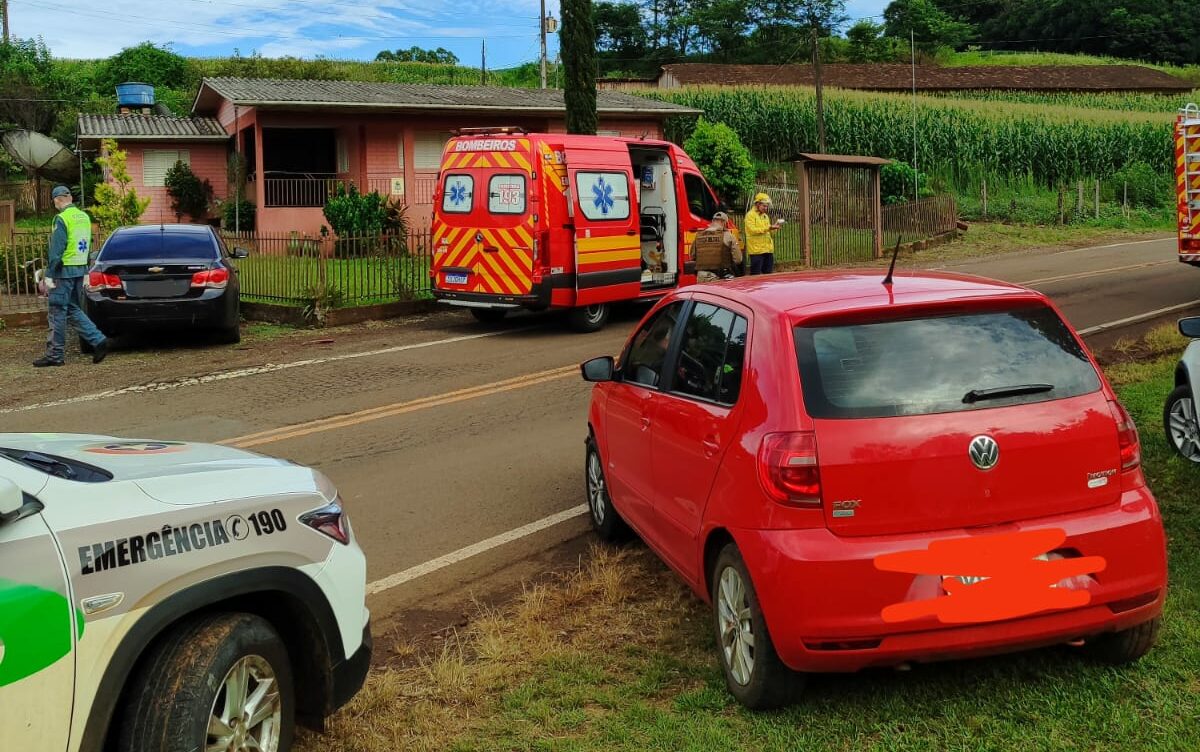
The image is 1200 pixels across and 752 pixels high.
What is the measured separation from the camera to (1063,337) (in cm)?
452

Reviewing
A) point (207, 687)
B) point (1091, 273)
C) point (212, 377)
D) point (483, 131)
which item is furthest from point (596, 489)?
point (1091, 273)

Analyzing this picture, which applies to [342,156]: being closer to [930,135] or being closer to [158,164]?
[158,164]

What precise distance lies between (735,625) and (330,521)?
161cm

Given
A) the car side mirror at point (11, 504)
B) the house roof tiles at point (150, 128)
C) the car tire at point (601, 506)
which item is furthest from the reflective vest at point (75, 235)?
the house roof tiles at point (150, 128)

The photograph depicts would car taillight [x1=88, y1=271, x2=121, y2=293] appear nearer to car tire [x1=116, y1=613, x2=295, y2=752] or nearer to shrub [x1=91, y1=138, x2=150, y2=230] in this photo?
shrub [x1=91, y1=138, x2=150, y2=230]

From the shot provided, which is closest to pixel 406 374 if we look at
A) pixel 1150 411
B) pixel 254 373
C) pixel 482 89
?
pixel 254 373

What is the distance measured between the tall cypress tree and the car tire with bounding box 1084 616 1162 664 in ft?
63.7

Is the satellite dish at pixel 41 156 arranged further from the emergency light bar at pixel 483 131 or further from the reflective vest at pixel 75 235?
the reflective vest at pixel 75 235

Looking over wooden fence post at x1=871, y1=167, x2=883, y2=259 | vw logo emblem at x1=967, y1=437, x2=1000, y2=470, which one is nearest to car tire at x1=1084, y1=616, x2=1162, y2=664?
vw logo emblem at x1=967, y1=437, x2=1000, y2=470

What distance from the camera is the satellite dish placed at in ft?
127

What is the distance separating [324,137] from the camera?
3172 centimetres

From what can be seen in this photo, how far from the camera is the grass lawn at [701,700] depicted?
407 cm

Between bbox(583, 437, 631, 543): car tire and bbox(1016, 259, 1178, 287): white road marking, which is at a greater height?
bbox(1016, 259, 1178, 287): white road marking

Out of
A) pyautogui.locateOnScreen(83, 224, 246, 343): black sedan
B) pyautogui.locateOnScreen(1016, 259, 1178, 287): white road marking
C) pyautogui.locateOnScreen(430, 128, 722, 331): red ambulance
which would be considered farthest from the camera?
pyautogui.locateOnScreen(1016, 259, 1178, 287): white road marking
